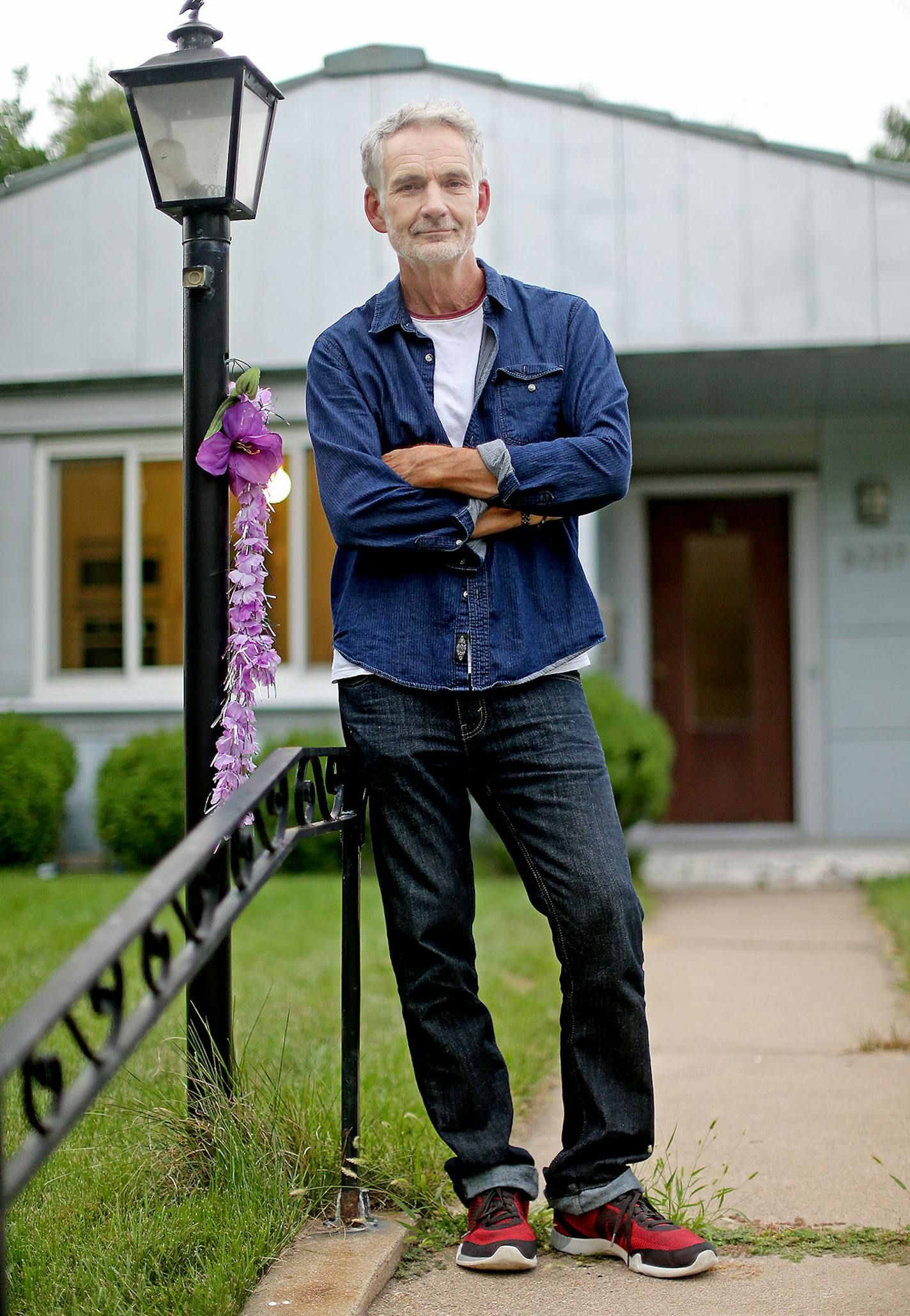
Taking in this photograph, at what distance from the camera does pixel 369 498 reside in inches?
89.0

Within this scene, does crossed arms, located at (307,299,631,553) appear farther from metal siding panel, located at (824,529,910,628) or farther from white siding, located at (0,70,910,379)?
metal siding panel, located at (824,529,910,628)

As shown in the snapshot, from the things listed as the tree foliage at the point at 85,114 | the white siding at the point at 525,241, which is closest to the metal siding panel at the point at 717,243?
the white siding at the point at 525,241

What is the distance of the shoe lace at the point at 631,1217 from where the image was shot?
223cm

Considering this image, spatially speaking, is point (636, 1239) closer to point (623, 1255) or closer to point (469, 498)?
point (623, 1255)

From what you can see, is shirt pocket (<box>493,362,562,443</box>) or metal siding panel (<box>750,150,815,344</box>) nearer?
shirt pocket (<box>493,362,562,443</box>)

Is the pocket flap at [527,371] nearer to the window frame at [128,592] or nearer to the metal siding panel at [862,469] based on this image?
the window frame at [128,592]

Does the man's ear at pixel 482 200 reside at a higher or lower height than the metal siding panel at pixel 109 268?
lower

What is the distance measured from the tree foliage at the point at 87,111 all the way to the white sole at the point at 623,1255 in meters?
16.9

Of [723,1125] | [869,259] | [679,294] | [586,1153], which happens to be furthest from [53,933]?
[869,259]

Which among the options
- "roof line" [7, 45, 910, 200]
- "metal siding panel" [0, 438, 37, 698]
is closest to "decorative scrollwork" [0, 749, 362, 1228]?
"roof line" [7, 45, 910, 200]

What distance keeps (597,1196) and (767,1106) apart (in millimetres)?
1180

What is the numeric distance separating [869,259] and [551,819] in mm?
5373

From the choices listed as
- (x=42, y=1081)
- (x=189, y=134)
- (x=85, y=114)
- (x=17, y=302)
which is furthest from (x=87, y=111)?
(x=42, y=1081)

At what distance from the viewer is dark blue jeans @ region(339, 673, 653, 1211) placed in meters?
2.22
